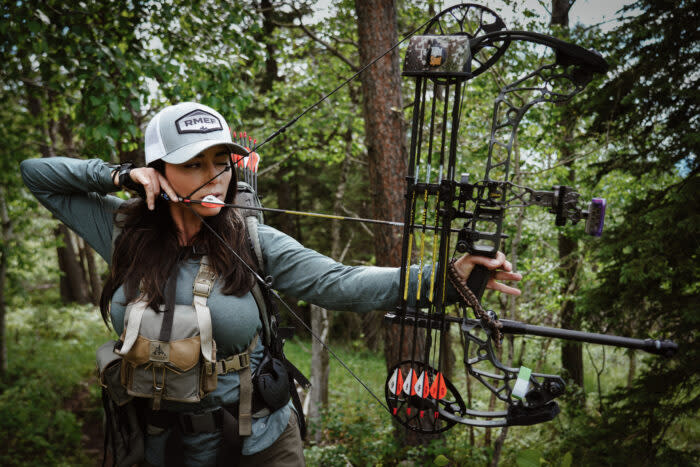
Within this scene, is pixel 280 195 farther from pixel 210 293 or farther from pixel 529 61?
pixel 210 293

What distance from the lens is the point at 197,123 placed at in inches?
66.9

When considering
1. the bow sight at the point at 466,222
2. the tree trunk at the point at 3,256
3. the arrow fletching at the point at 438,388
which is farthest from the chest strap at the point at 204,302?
the tree trunk at the point at 3,256

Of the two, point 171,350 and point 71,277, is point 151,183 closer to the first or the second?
point 171,350

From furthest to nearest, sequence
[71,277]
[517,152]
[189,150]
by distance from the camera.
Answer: [71,277] → [517,152] → [189,150]

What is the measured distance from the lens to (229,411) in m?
1.72

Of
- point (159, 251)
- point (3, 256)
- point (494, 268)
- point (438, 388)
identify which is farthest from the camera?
point (3, 256)

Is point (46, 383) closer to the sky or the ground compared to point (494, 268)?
closer to the ground

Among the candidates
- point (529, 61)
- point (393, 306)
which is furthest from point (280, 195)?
point (393, 306)

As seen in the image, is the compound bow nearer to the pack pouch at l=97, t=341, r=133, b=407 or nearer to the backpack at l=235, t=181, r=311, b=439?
the backpack at l=235, t=181, r=311, b=439

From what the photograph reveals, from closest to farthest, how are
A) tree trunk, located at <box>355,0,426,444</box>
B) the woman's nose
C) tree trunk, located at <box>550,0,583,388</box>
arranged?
the woman's nose < tree trunk, located at <box>355,0,426,444</box> < tree trunk, located at <box>550,0,583,388</box>

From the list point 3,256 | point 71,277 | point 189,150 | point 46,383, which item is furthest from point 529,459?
point 71,277

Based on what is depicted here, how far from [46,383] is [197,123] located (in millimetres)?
8460

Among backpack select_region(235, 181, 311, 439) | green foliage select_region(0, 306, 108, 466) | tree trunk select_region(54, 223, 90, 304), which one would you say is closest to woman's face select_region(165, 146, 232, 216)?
backpack select_region(235, 181, 311, 439)

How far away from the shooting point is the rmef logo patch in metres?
1.68
